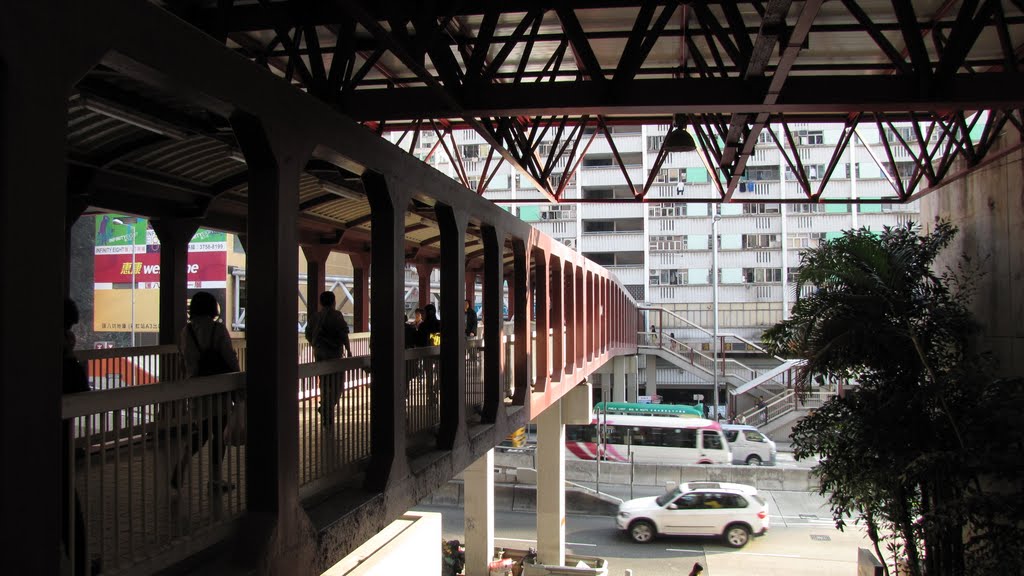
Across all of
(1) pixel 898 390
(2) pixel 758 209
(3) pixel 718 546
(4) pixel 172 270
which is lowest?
(3) pixel 718 546

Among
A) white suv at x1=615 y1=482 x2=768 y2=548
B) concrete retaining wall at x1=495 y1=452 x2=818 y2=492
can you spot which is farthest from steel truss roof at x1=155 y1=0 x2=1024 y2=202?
concrete retaining wall at x1=495 y1=452 x2=818 y2=492

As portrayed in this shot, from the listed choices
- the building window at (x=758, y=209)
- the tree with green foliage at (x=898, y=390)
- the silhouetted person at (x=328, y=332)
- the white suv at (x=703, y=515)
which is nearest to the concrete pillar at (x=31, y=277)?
the silhouetted person at (x=328, y=332)

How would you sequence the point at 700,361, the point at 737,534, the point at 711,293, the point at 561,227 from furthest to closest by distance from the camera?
1. the point at 561,227
2. the point at 711,293
3. the point at 700,361
4. the point at 737,534

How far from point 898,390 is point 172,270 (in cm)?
943

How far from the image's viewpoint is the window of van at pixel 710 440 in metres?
29.3

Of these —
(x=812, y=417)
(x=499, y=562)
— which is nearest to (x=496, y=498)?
(x=499, y=562)

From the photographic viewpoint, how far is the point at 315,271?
45.0ft

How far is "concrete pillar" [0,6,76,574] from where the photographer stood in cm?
215

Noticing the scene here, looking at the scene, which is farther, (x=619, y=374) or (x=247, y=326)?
(x=619, y=374)

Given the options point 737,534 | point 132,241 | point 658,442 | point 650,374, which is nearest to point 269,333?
point 737,534

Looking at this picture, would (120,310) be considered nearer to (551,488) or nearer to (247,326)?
(551,488)

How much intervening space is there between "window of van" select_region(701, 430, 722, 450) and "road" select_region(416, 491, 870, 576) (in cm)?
303

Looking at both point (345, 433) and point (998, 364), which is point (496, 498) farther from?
point (345, 433)

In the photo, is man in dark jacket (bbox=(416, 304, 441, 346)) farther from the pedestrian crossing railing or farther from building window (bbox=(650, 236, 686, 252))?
building window (bbox=(650, 236, 686, 252))
